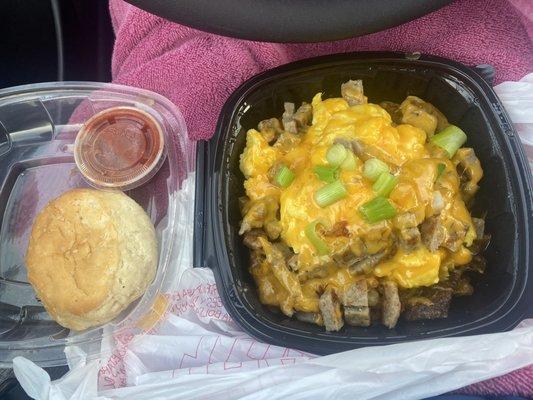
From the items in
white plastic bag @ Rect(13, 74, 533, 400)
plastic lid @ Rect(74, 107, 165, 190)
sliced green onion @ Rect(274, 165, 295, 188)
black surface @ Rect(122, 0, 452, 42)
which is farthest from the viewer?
plastic lid @ Rect(74, 107, 165, 190)

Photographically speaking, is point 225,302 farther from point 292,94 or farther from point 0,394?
point 0,394

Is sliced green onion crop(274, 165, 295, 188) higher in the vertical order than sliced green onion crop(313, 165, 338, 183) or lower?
lower

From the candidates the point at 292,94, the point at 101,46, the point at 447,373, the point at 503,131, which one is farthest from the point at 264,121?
the point at 101,46

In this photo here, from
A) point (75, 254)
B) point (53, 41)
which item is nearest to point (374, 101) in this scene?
point (75, 254)

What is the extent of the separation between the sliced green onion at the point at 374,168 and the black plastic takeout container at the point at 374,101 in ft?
0.99

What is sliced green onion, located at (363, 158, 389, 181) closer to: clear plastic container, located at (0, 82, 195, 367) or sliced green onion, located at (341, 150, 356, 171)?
sliced green onion, located at (341, 150, 356, 171)

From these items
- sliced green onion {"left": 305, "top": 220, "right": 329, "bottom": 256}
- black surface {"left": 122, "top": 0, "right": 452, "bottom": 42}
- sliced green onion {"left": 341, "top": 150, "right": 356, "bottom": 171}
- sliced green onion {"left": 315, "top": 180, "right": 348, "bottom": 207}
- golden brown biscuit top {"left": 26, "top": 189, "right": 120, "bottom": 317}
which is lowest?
golden brown biscuit top {"left": 26, "top": 189, "right": 120, "bottom": 317}

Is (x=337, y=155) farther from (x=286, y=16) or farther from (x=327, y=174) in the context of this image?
(x=286, y=16)

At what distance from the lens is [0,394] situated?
71.2 inches

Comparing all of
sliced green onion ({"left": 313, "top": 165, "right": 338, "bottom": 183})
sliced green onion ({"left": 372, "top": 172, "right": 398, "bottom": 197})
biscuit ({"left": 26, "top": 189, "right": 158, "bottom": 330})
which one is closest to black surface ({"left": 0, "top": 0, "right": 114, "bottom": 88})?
biscuit ({"left": 26, "top": 189, "right": 158, "bottom": 330})

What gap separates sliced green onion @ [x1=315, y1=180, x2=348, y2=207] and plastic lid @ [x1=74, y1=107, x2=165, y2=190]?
2.12 ft

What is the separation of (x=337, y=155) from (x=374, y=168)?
9 centimetres

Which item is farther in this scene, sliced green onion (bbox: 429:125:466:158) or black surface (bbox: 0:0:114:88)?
black surface (bbox: 0:0:114:88)

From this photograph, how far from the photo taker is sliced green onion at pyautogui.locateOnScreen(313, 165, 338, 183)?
1300 millimetres
